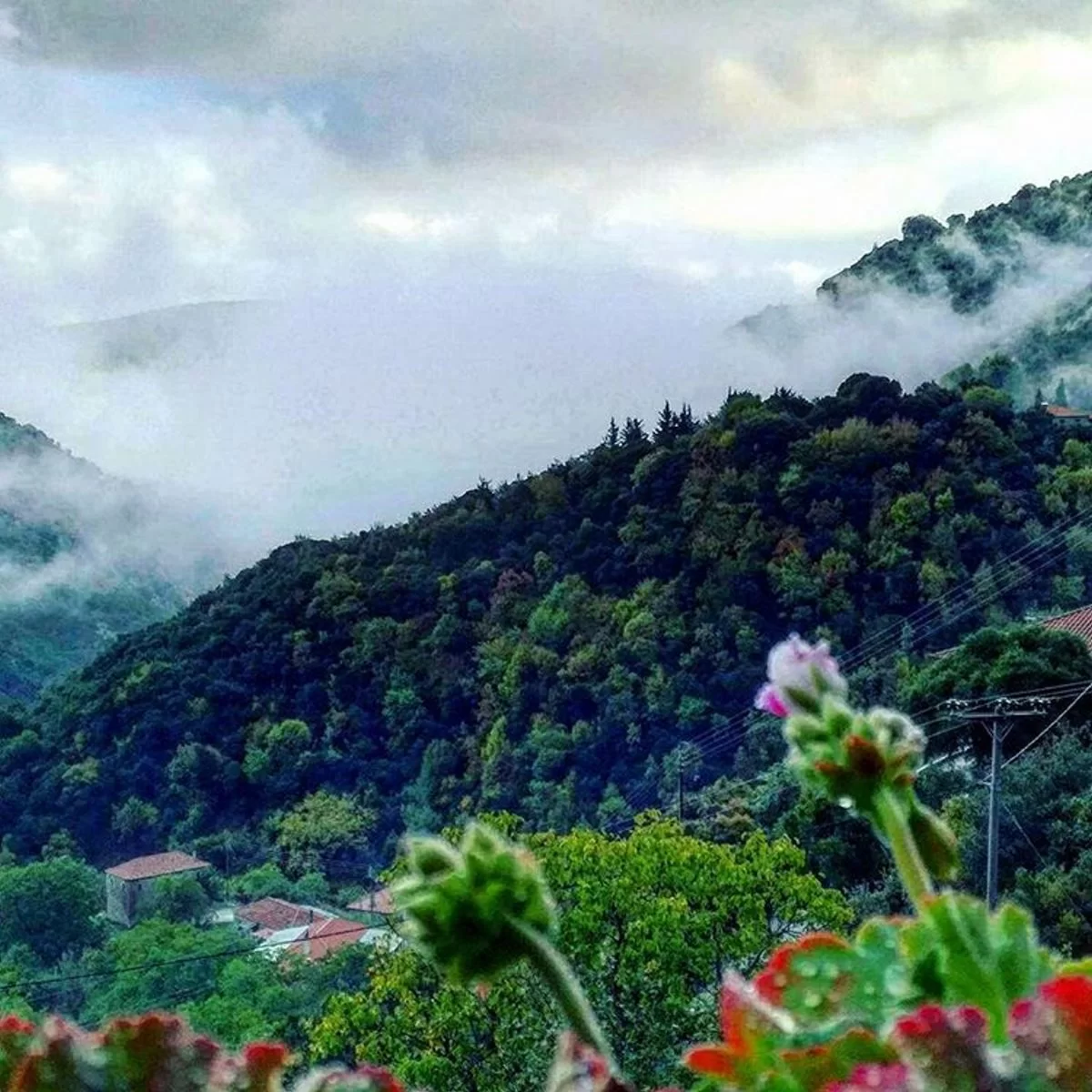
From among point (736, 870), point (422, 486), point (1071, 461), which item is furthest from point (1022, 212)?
point (736, 870)

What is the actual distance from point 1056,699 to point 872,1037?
19879 millimetres

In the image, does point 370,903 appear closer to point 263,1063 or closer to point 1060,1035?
point 263,1063

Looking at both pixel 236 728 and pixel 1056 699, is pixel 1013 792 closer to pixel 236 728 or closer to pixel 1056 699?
pixel 1056 699

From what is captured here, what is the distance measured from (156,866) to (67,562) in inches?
1758

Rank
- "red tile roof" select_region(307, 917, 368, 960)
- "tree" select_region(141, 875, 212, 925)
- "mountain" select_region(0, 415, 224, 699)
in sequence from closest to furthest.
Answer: "red tile roof" select_region(307, 917, 368, 960) < "tree" select_region(141, 875, 212, 925) < "mountain" select_region(0, 415, 224, 699)

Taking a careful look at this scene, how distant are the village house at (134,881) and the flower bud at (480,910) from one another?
30727mm

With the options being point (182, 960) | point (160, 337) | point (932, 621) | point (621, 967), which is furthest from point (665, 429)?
point (160, 337)

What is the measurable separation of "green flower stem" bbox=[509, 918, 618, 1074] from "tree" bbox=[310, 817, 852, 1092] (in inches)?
457

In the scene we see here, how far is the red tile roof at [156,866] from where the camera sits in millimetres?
31531

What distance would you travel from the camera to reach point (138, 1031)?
877mm

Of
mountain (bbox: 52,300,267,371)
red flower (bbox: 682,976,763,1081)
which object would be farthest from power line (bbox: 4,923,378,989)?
mountain (bbox: 52,300,267,371)

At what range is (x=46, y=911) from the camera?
30.3 meters

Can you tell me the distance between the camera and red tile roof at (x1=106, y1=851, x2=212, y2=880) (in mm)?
31531

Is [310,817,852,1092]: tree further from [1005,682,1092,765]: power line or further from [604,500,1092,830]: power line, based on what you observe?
[604,500,1092,830]: power line
